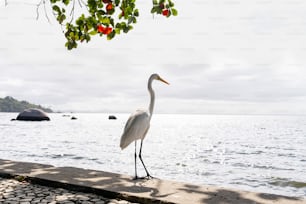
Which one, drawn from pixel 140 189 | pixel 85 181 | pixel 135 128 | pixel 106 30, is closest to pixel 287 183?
pixel 135 128

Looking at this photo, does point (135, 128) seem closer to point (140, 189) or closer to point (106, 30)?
point (140, 189)

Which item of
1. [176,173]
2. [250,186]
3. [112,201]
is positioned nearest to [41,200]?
[112,201]

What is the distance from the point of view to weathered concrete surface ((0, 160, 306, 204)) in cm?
643

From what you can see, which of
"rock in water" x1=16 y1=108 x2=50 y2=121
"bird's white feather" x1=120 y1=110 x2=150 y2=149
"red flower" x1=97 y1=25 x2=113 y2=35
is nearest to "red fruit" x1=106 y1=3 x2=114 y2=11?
"red flower" x1=97 y1=25 x2=113 y2=35

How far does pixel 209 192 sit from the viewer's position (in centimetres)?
702

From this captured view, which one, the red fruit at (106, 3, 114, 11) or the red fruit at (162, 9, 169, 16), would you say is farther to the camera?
the red fruit at (106, 3, 114, 11)

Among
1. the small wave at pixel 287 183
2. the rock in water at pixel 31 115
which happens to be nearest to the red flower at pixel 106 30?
the small wave at pixel 287 183

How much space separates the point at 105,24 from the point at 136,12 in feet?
1.87

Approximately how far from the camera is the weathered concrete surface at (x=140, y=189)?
253 inches

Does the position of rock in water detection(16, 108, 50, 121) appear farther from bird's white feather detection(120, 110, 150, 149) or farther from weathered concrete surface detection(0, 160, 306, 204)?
bird's white feather detection(120, 110, 150, 149)

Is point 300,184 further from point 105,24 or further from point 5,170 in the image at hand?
point 105,24

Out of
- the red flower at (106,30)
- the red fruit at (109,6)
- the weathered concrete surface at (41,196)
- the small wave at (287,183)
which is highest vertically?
the red fruit at (109,6)

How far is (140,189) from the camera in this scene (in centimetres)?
712

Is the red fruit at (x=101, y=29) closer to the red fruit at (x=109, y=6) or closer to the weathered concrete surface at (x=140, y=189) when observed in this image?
the red fruit at (x=109, y=6)
